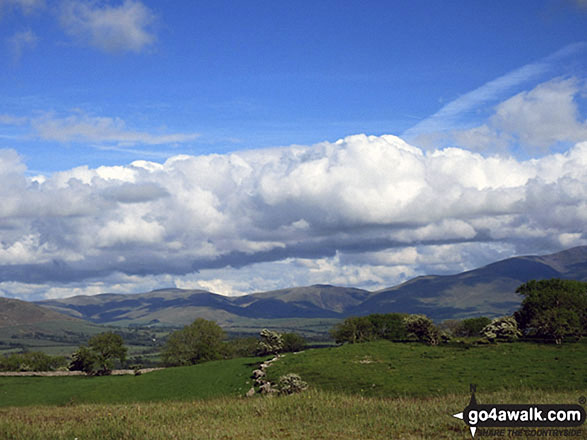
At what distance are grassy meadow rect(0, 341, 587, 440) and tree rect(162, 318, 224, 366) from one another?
4406 centimetres

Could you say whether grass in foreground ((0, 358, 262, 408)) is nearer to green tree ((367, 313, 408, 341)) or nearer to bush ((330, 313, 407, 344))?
bush ((330, 313, 407, 344))

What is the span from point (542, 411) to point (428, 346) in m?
54.7

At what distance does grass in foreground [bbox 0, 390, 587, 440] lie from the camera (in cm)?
2812

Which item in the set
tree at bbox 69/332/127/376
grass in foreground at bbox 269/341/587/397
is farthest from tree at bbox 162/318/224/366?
grass in foreground at bbox 269/341/587/397

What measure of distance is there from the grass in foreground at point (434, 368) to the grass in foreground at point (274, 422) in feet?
54.5

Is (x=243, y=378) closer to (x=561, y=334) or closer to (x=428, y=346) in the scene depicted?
(x=428, y=346)

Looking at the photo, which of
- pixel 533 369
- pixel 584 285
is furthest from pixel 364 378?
pixel 584 285

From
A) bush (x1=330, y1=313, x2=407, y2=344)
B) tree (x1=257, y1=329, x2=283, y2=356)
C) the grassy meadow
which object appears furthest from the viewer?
bush (x1=330, y1=313, x2=407, y2=344)

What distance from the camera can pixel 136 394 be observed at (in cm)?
6950

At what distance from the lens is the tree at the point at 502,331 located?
278 feet

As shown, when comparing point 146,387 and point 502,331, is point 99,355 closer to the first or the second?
point 146,387

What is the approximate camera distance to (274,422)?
107 feet

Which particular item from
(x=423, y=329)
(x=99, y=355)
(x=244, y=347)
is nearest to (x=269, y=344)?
(x=423, y=329)

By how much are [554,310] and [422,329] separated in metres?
22.2
